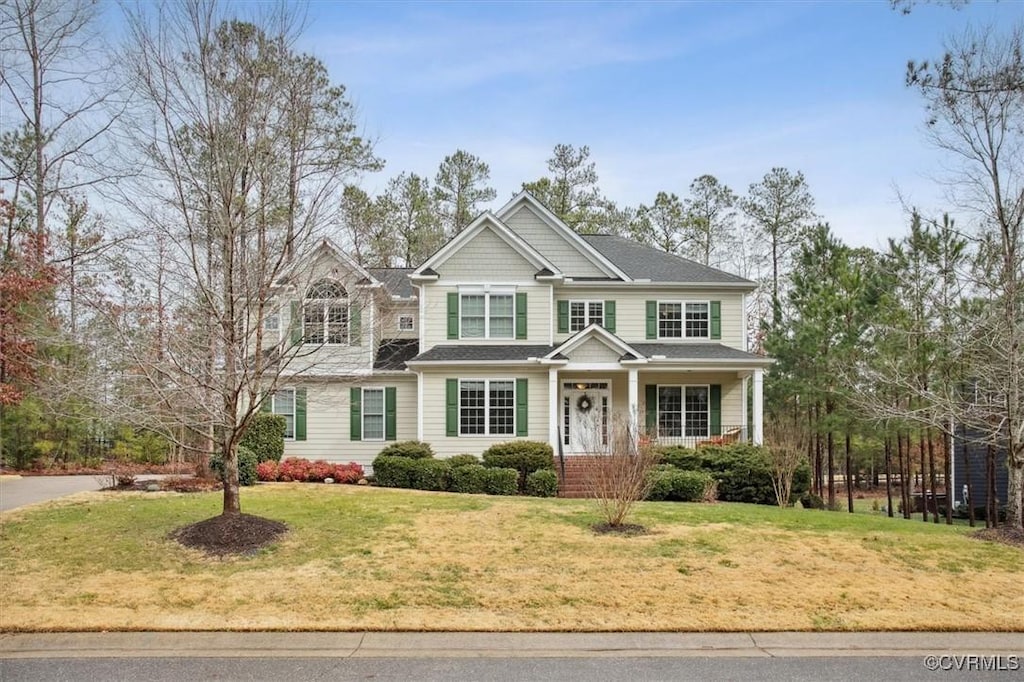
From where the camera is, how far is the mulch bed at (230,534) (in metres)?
9.86

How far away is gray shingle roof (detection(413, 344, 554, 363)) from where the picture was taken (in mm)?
20094

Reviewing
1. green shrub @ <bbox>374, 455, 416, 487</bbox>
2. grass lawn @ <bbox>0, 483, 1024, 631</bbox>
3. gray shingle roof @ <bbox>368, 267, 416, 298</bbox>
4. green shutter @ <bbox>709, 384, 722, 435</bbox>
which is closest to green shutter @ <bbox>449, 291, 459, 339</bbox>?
gray shingle roof @ <bbox>368, 267, 416, 298</bbox>

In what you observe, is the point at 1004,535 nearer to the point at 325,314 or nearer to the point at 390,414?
the point at 325,314

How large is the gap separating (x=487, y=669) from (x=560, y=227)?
1787cm

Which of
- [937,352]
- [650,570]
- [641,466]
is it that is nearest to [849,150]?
[937,352]

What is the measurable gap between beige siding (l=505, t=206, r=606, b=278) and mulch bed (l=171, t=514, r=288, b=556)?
46.2 ft

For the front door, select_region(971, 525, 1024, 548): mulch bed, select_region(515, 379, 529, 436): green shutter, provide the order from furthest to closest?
the front door < select_region(515, 379, 529, 436): green shutter < select_region(971, 525, 1024, 548): mulch bed

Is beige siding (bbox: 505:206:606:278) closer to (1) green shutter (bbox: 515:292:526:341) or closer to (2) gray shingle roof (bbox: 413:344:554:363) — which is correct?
(1) green shutter (bbox: 515:292:526:341)

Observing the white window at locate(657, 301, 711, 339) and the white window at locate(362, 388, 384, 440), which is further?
the white window at locate(657, 301, 711, 339)

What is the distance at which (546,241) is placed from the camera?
2306 centimetres

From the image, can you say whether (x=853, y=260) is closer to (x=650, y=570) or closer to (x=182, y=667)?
(x=650, y=570)

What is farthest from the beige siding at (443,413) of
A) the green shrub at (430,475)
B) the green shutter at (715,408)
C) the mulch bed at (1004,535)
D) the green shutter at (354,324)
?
the mulch bed at (1004,535)

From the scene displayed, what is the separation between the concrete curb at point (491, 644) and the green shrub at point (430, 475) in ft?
31.8

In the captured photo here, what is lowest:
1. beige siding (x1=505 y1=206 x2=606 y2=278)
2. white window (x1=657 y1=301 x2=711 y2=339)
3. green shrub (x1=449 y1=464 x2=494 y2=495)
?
green shrub (x1=449 y1=464 x2=494 y2=495)
